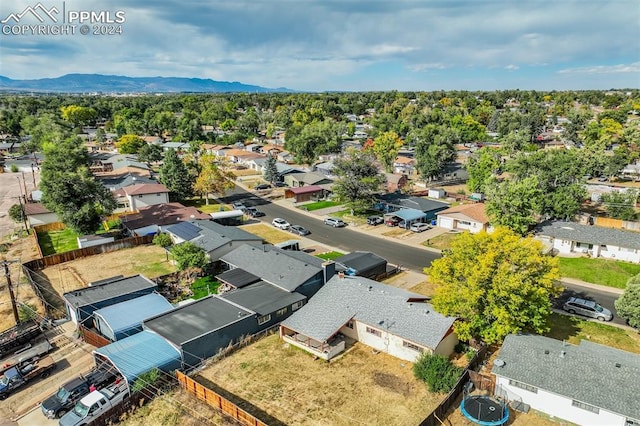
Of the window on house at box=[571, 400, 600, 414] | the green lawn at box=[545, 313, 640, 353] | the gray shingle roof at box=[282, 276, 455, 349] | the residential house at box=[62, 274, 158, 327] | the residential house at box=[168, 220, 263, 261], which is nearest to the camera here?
the window on house at box=[571, 400, 600, 414]

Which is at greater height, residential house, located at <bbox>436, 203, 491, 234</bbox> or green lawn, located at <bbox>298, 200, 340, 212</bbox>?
residential house, located at <bbox>436, 203, 491, 234</bbox>

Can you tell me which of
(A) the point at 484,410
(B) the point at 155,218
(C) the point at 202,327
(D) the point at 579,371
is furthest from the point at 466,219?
(B) the point at 155,218

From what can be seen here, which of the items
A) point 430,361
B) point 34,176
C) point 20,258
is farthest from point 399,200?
point 34,176

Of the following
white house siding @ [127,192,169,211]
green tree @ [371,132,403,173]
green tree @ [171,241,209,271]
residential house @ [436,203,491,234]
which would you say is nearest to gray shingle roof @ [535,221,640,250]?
residential house @ [436,203,491,234]

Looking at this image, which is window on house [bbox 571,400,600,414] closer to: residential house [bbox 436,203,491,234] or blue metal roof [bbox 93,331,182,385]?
blue metal roof [bbox 93,331,182,385]

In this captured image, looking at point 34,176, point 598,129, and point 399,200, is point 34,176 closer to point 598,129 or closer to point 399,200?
point 399,200

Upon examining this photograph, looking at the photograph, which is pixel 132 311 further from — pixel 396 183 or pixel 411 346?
pixel 396 183
